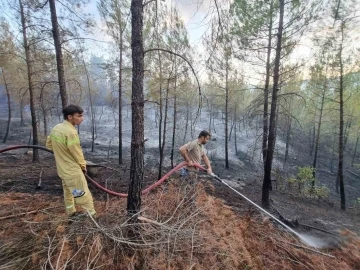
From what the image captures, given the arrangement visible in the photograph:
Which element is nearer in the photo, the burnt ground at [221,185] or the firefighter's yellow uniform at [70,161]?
the firefighter's yellow uniform at [70,161]

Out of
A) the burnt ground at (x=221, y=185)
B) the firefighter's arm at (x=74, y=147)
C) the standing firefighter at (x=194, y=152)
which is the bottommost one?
the burnt ground at (x=221, y=185)

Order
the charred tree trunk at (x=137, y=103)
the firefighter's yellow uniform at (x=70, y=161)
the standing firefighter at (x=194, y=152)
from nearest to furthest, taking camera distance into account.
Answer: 1. the charred tree trunk at (x=137, y=103)
2. the firefighter's yellow uniform at (x=70, y=161)
3. the standing firefighter at (x=194, y=152)

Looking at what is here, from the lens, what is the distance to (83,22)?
6.89 m

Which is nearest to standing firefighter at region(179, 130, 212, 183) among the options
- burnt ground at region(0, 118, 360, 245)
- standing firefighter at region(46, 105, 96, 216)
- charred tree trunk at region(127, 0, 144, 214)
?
burnt ground at region(0, 118, 360, 245)

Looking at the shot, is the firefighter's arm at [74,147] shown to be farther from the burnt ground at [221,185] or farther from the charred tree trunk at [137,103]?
the burnt ground at [221,185]

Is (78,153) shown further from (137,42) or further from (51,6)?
(51,6)

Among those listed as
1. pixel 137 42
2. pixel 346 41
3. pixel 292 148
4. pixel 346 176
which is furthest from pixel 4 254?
pixel 292 148

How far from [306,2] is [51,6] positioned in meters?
8.38

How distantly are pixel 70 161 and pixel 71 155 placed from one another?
0.29 feet

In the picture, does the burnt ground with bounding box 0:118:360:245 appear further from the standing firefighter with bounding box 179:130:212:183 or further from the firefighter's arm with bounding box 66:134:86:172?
the firefighter's arm with bounding box 66:134:86:172

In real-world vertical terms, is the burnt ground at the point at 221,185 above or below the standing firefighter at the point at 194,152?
below

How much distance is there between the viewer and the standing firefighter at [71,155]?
3.18 m

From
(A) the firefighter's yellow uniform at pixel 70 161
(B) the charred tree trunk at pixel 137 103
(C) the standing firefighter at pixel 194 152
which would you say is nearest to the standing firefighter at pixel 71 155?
(A) the firefighter's yellow uniform at pixel 70 161

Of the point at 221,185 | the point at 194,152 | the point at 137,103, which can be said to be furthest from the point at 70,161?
the point at 221,185
